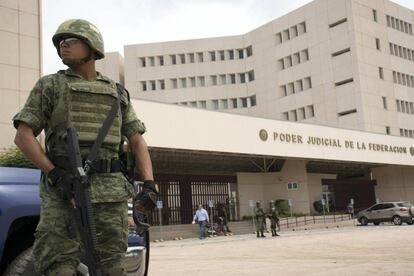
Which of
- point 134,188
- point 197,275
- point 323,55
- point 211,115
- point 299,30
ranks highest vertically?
point 299,30

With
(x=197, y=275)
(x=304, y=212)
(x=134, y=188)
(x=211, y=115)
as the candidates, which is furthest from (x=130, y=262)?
(x=304, y=212)

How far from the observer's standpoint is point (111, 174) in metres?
2.95

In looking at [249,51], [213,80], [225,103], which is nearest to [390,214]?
[249,51]

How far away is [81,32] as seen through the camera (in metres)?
2.96

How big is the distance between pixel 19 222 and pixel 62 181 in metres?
0.81

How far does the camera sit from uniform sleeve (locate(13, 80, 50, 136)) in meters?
2.85

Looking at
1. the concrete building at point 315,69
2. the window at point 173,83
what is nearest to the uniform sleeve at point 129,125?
the concrete building at point 315,69

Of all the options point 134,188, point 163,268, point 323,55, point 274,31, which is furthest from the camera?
point 274,31

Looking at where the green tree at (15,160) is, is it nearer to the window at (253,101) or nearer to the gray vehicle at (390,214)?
the gray vehicle at (390,214)

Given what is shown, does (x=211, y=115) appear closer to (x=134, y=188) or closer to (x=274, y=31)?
(x=134, y=188)

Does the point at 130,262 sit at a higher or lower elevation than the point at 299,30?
lower

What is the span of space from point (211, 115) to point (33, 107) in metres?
22.1

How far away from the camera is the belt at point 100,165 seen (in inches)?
111

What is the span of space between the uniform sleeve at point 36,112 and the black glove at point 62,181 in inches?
11.2
